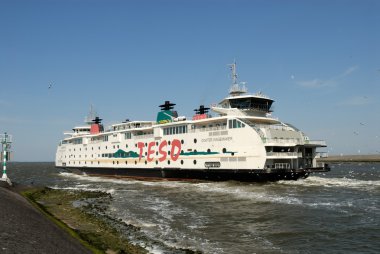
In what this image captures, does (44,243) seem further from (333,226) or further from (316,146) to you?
(316,146)

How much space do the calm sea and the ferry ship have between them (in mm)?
4526

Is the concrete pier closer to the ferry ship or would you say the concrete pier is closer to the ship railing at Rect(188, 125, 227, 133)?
the ferry ship

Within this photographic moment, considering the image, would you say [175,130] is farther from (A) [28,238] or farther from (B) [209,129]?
(A) [28,238]

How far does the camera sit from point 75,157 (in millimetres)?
62219

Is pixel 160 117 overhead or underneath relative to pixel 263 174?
overhead

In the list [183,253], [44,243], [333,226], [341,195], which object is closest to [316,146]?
[341,195]

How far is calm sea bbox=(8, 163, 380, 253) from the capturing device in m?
13.7

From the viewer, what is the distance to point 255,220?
18.4 m

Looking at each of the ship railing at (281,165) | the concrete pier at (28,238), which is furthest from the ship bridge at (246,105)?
the concrete pier at (28,238)

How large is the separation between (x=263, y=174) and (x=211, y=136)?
736 centimetres

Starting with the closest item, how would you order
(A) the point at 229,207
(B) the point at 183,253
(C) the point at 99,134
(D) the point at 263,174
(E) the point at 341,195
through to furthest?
(B) the point at 183,253, (A) the point at 229,207, (E) the point at 341,195, (D) the point at 263,174, (C) the point at 99,134

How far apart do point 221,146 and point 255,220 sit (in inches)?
705

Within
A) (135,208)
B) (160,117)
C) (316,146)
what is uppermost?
(160,117)

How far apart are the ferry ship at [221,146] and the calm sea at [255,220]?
4.53 metres
